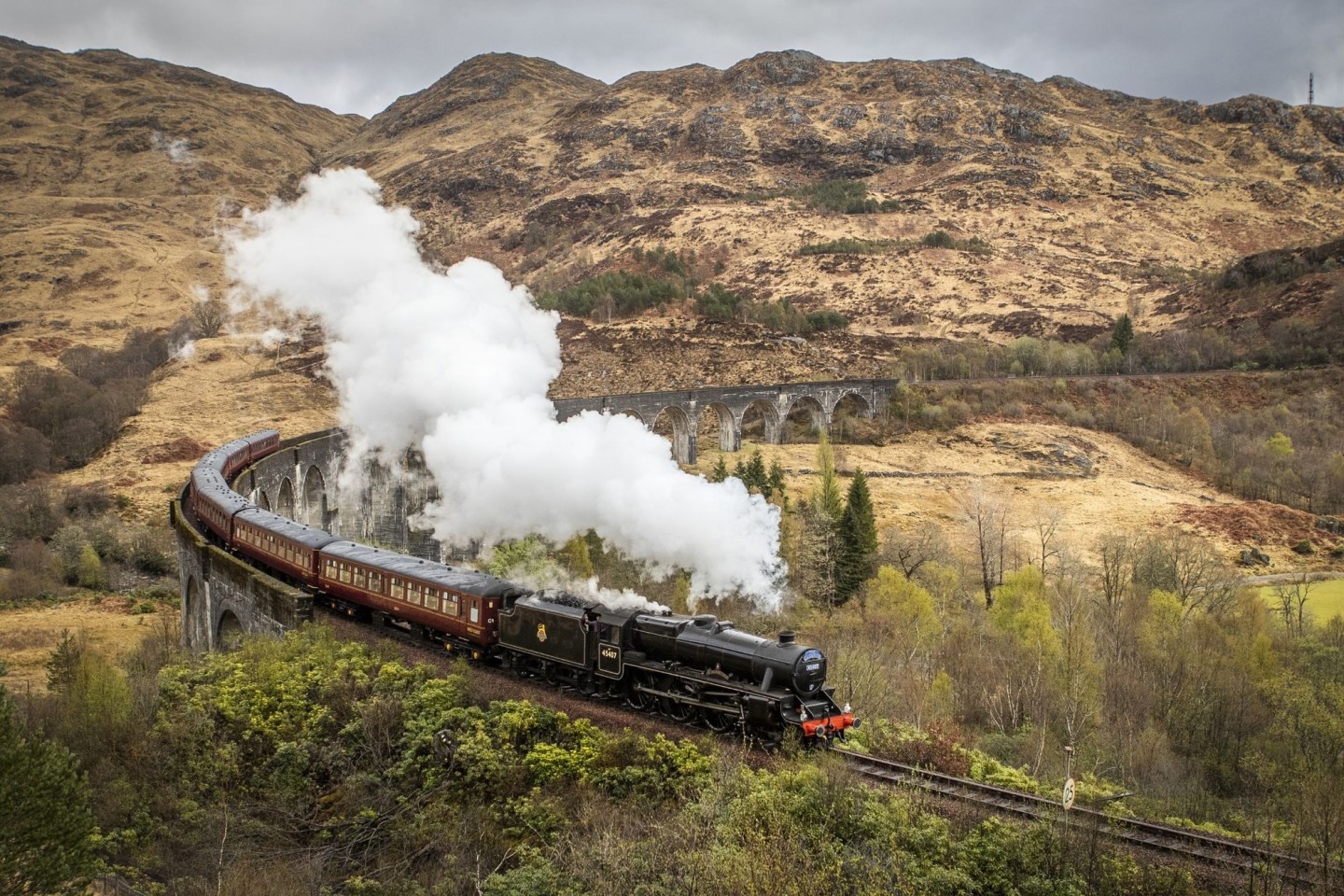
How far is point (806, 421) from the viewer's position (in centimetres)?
8681

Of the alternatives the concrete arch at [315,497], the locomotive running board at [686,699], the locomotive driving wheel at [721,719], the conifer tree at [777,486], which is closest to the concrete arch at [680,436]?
the conifer tree at [777,486]

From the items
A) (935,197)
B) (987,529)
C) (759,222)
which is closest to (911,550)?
(987,529)

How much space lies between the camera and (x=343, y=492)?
52344 millimetres

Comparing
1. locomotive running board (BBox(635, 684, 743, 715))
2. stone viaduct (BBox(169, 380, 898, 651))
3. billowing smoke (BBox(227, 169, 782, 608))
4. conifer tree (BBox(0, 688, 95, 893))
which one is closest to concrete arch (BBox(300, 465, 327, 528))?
stone viaduct (BBox(169, 380, 898, 651))

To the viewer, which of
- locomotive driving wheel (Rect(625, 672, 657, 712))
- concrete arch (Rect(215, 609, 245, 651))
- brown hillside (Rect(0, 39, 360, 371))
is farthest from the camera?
brown hillside (Rect(0, 39, 360, 371))

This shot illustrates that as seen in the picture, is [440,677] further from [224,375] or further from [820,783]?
[224,375]

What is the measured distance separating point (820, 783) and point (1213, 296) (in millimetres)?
114708

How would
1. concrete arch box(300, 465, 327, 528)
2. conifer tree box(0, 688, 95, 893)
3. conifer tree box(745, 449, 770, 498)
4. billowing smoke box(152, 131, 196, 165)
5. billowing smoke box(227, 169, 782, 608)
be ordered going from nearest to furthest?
conifer tree box(0, 688, 95, 893) → billowing smoke box(227, 169, 782, 608) → concrete arch box(300, 465, 327, 528) → conifer tree box(745, 449, 770, 498) → billowing smoke box(152, 131, 196, 165)

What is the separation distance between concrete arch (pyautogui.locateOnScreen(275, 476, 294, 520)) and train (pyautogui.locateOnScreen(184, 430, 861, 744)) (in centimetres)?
2023

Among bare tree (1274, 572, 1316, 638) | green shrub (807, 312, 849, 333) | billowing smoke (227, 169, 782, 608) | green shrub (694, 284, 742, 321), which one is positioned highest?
green shrub (694, 284, 742, 321)

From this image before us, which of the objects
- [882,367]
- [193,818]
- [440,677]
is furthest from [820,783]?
[882,367]

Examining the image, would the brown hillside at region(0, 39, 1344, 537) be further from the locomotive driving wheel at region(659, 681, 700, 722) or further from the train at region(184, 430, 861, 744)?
the locomotive driving wheel at region(659, 681, 700, 722)

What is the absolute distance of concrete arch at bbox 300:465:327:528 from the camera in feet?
165

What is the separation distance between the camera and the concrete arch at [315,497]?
50.4 meters
